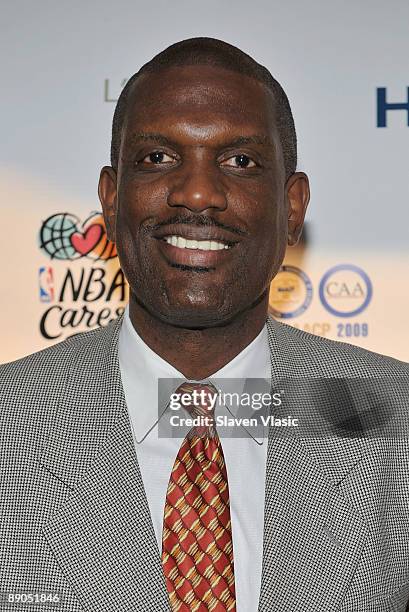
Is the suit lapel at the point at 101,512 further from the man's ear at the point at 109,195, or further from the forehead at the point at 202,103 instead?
the forehead at the point at 202,103

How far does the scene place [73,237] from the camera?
11.4 feet

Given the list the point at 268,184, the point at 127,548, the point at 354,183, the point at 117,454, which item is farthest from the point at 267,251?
the point at 354,183

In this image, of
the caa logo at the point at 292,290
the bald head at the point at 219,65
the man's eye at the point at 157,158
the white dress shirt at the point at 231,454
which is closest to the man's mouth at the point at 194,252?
the man's eye at the point at 157,158

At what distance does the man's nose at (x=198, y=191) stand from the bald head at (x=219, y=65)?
12.0 inches

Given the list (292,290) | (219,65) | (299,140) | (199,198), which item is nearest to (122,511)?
(199,198)

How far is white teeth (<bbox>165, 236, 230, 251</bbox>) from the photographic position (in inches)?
76.8

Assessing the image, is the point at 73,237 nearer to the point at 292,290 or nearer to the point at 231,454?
the point at 292,290

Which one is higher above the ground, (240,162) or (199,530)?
(240,162)

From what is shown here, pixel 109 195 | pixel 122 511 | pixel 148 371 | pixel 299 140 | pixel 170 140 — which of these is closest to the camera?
pixel 122 511

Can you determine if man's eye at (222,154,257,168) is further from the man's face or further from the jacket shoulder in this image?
the jacket shoulder

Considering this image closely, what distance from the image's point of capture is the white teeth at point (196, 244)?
6.40 feet

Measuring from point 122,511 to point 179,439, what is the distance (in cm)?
23

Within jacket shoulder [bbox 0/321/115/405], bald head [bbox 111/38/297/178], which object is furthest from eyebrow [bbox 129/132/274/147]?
jacket shoulder [bbox 0/321/115/405]

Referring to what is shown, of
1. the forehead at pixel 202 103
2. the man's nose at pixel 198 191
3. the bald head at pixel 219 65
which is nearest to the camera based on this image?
the man's nose at pixel 198 191
